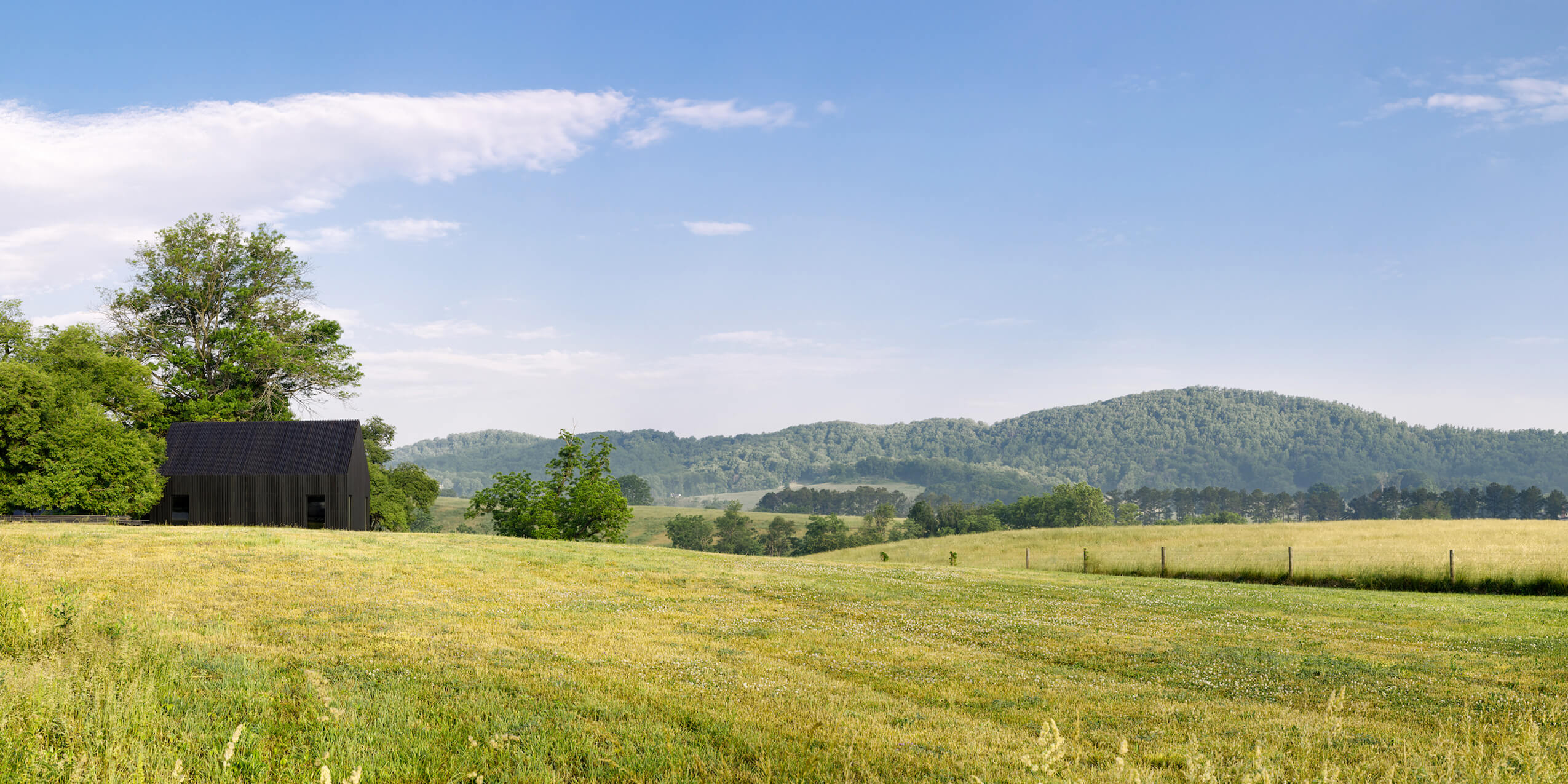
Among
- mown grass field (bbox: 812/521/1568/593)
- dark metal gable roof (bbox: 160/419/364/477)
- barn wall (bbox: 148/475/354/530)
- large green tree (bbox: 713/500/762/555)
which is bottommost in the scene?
large green tree (bbox: 713/500/762/555)

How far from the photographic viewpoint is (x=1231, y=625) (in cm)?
1922

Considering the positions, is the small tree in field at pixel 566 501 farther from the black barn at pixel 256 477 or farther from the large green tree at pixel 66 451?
the large green tree at pixel 66 451

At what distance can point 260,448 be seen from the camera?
47.9m

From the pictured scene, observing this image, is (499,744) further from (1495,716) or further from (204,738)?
(1495,716)

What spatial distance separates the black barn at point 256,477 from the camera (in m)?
46.9

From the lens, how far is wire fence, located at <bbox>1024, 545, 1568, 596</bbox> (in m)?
30.3

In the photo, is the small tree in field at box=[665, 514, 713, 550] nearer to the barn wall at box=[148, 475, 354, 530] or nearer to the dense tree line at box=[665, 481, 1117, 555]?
the dense tree line at box=[665, 481, 1117, 555]

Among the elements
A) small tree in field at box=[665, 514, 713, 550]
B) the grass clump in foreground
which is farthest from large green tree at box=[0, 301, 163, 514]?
small tree in field at box=[665, 514, 713, 550]

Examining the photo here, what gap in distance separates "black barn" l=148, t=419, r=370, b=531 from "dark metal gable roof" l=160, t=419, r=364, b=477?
0.03 m

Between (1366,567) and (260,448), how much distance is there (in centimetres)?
5253

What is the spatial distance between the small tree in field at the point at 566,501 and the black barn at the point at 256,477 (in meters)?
15.6

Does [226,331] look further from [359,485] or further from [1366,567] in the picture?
[1366,567]

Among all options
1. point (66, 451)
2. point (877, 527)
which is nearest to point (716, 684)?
point (66, 451)

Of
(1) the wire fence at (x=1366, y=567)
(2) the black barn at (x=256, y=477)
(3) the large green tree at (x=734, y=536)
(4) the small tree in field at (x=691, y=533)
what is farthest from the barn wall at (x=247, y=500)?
(3) the large green tree at (x=734, y=536)
